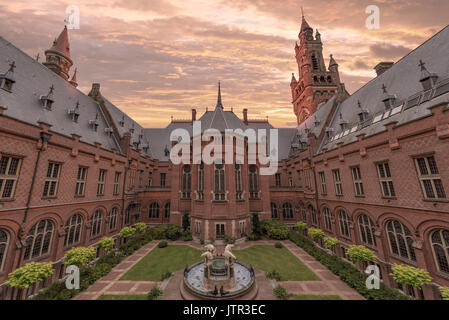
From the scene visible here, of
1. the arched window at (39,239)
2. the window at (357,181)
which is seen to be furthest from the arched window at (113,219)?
the window at (357,181)

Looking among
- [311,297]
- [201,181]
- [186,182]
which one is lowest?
[311,297]

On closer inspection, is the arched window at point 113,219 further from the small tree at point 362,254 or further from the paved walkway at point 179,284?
the small tree at point 362,254

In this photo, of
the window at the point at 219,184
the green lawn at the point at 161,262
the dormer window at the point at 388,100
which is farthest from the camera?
the window at the point at 219,184

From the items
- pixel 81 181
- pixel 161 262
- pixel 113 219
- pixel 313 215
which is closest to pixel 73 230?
pixel 81 181

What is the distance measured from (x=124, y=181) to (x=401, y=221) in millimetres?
30212

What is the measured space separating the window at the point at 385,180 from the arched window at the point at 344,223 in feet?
17.5

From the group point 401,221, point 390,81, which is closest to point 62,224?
point 401,221

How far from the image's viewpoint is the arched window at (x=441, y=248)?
10.9 m

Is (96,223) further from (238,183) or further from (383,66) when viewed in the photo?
(383,66)

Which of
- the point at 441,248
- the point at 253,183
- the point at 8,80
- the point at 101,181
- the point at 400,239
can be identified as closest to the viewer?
the point at 441,248

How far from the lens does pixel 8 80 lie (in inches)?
563

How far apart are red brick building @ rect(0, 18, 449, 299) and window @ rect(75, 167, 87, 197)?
175 mm

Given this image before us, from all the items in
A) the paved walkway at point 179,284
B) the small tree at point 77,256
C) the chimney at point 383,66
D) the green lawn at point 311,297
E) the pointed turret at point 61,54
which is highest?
the pointed turret at point 61,54

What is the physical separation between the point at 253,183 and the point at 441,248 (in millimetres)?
20979
